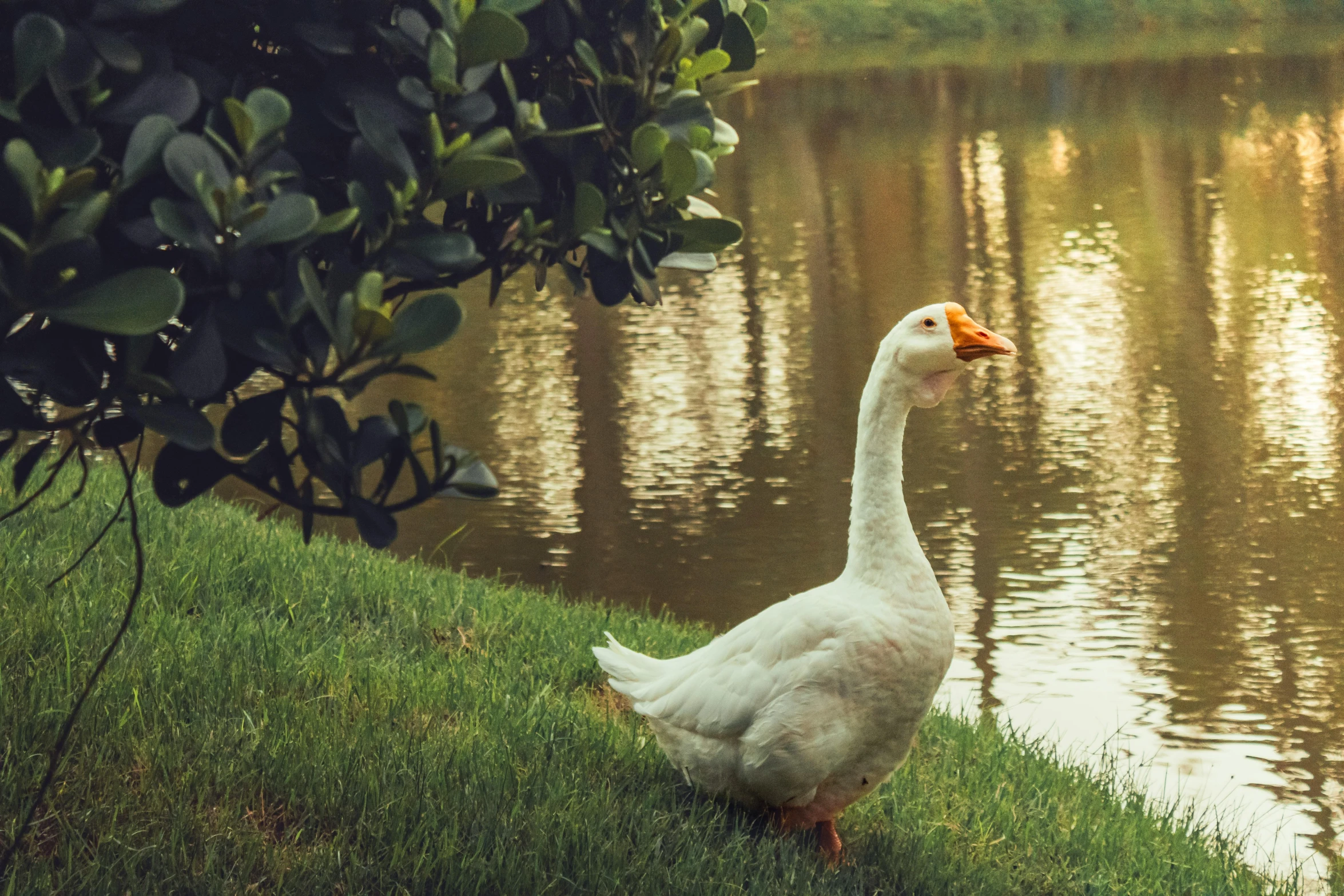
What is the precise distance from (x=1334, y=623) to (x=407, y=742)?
5.32 metres

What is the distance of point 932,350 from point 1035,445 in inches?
270

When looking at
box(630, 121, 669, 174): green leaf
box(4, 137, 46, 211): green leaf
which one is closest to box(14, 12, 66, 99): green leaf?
box(4, 137, 46, 211): green leaf

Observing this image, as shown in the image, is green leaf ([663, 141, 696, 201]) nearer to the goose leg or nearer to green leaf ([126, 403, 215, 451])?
green leaf ([126, 403, 215, 451])

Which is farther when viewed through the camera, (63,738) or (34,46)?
(63,738)

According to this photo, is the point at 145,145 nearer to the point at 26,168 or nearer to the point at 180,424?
the point at 26,168

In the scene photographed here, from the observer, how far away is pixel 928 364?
411 centimetres

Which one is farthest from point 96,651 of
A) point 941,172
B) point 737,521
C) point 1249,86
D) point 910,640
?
point 1249,86

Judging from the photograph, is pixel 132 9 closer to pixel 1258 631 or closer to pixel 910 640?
pixel 910 640

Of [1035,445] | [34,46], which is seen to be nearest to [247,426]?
[34,46]

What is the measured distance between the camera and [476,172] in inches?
95.1

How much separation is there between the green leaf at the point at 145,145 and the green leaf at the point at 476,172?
1.46ft

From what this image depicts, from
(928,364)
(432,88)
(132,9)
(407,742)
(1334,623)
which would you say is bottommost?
(1334,623)

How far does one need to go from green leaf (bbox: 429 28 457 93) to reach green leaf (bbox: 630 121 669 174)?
46 centimetres

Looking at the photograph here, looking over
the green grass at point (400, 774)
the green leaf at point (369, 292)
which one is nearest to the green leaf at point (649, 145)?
the green leaf at point (369, 292)
